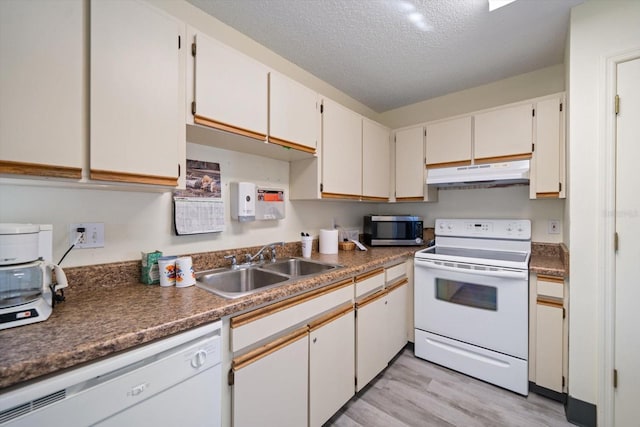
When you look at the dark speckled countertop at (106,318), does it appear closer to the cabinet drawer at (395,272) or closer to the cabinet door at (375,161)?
the cabinet drawer at (395,272)

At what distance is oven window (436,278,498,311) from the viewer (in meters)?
1.94

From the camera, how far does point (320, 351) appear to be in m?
1.46

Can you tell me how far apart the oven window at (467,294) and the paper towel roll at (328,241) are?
2.97ft

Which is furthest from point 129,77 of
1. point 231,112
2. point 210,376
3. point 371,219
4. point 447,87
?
point 447,87

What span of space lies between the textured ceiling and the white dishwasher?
1.82m

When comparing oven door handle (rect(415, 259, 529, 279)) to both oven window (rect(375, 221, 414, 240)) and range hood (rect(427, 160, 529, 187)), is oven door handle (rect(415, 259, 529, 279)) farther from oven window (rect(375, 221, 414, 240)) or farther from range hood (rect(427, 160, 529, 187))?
range hood (rect(427, 160, 529, 187))

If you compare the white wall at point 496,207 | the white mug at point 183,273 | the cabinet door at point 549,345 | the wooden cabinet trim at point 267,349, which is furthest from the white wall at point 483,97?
the white mug at point 183,273

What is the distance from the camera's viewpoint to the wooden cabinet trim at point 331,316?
142 cm

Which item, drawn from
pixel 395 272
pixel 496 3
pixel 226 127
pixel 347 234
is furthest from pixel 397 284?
pixel 496 3

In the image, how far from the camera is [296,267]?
2.00 m

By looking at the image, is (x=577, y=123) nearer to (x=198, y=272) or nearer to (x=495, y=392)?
(x=495, y=392)

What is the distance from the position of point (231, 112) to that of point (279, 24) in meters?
0.80

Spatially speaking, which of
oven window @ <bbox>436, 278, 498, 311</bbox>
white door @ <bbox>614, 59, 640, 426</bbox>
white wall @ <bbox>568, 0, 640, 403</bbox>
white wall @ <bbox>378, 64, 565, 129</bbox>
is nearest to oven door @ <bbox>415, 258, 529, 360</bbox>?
oven window @ <bbox>436, 278, 498, 311</bbox>

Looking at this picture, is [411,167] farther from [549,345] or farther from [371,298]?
[549,345]
